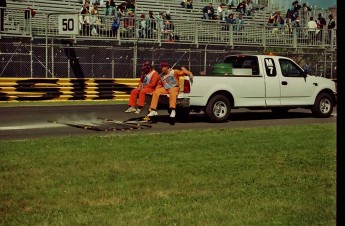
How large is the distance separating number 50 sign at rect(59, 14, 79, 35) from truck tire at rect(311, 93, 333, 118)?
33.0 ft

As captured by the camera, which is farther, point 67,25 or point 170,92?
point 67,25

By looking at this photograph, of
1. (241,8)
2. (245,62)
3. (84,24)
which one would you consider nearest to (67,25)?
(84,24)

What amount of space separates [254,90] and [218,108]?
4.07 feet

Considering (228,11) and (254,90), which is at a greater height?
(228,11)

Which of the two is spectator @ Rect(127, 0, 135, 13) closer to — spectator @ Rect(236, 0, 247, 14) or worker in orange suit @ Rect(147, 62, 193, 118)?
spectator @ Rect(236, 0, 247, 14)

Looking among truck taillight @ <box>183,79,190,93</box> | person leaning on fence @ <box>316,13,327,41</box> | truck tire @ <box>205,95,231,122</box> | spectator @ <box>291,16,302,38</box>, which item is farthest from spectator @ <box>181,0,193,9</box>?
truck taillight @ <box>183,79,190,93</box>

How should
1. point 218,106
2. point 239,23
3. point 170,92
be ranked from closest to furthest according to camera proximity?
point 170,92 → point 218,106 → point 239,23

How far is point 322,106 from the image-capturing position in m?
16.9

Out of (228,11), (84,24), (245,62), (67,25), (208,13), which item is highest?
(228,11)

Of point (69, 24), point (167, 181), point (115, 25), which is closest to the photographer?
point (167, 181)

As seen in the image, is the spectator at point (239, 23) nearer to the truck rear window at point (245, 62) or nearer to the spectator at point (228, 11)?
the spectator at point (228, 11)

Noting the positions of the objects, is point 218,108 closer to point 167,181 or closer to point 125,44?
point 167,181

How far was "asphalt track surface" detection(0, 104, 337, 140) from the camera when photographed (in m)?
12.4

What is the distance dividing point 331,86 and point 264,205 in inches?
495
